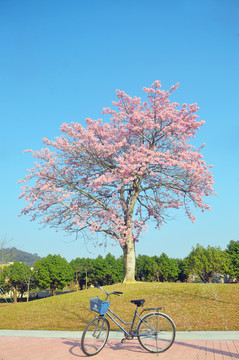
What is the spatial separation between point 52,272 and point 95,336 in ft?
200

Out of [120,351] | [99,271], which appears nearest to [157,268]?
[99,271]

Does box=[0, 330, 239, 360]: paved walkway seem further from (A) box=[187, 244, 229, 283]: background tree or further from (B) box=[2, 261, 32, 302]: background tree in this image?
(B) box=[2, 261, 32, 302]: background tree

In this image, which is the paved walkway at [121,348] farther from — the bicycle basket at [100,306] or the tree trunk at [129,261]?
the tree trunk at [129,261]

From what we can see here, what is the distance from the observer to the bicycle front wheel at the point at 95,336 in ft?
A: 23.1

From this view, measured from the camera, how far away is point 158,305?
13.1 meters

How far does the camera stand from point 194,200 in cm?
2123

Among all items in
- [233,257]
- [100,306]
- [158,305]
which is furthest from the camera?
[233,257]

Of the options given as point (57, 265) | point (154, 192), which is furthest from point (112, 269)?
point (154, 192)

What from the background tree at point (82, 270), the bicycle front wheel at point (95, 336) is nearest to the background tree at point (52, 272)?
the background tree at point (82, 270)

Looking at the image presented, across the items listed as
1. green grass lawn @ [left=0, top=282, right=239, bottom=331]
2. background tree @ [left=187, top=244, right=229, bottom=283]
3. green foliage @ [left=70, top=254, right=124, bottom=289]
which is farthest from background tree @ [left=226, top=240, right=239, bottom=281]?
green grass lawn @ [left=0, top=282, right=239, bottom=331]

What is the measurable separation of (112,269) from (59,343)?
218ft

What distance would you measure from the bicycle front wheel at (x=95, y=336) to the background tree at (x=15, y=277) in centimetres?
6127

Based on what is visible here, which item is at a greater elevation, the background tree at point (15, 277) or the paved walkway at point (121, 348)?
the background tree at point (15, 277)

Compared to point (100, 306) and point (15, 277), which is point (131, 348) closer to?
point (100, 306)
